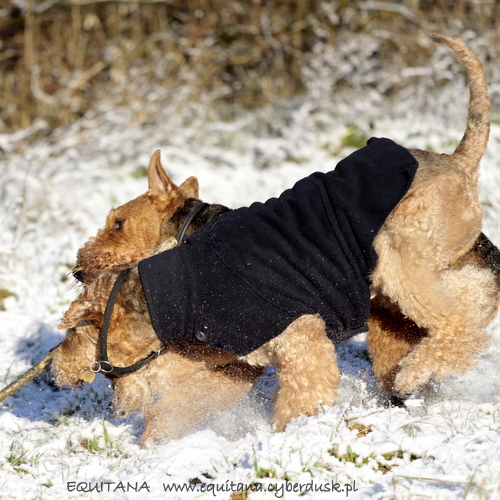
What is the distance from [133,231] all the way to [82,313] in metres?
0.89

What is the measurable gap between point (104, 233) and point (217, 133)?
5.90 meters

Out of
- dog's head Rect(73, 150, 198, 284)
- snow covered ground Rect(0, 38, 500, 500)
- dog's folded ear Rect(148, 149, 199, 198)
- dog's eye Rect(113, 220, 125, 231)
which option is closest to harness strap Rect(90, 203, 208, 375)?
snow covered ground Rect(0, 38, 500, 500)

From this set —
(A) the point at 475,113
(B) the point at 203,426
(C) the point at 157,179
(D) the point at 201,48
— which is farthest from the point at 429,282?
(D) the point at 201,48

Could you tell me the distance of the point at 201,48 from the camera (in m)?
9.93

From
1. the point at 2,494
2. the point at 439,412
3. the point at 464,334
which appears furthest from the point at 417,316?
the point at 2,494

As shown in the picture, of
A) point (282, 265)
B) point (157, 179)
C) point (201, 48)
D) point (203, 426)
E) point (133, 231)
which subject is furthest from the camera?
point (201, 48)

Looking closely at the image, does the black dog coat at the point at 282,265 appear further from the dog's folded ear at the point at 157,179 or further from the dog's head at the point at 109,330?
the dog's folded ear at the point at 157,179

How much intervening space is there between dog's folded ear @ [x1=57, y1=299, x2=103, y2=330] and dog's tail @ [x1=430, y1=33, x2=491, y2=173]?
2.17 metres

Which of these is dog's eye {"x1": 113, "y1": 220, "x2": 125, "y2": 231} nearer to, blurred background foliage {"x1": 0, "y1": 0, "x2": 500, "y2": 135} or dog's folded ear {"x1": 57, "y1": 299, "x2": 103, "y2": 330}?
dog's folded ear {"x1": 57, "y1": 299, "x2": 103, "y2": 330}

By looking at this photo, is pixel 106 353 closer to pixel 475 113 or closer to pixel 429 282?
pixel 429 282

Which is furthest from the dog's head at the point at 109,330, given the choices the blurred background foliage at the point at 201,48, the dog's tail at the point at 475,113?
the blurred background foliage at the point at 201,48

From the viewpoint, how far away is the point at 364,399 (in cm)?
349

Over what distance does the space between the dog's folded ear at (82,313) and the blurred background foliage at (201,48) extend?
627 centimetres

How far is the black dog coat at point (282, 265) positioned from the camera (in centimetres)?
306
